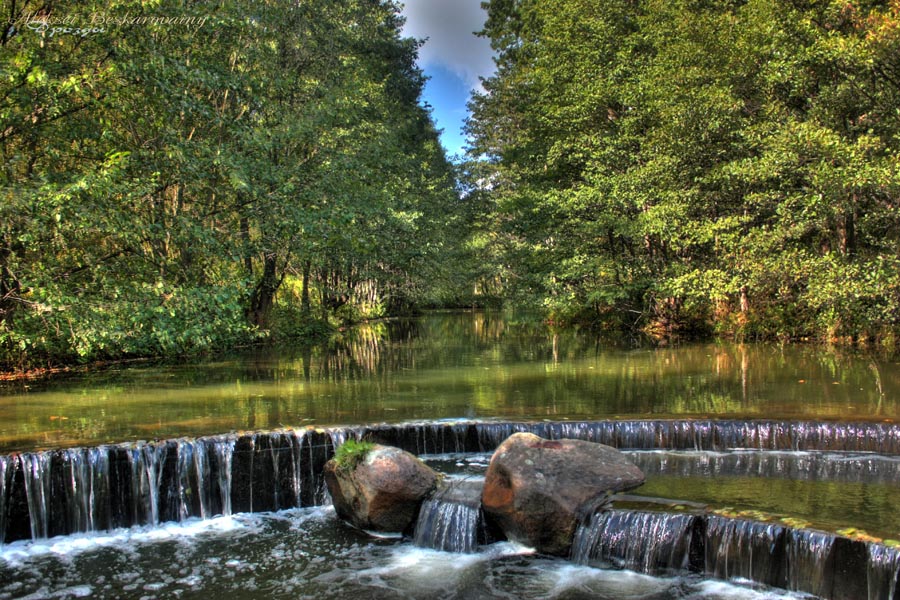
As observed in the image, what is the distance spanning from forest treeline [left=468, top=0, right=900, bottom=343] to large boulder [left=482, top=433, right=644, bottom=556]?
10287mm

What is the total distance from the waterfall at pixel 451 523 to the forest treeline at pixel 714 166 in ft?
37.6

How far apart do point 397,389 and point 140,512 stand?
6.49 metres

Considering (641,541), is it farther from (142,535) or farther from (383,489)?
(142,535)

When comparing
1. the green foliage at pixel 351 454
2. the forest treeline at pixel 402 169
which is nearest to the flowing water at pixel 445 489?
the green foliage at pixel 351 454

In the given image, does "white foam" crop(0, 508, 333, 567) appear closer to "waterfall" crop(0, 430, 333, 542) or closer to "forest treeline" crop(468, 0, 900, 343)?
"waterfall" crop(0, 430, 333, 542)

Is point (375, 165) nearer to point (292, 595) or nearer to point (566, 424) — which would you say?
point (566, 424)

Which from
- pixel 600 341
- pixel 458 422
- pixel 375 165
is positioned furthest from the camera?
pixel 375 165

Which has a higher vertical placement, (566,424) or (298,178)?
(298,178)

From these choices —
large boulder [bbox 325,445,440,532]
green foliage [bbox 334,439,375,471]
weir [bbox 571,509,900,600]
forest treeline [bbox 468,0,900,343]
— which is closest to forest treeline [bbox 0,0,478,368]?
green foliage [bbox 334,439,375,471]

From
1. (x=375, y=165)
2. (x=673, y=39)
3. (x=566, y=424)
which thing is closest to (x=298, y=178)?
(x=375, y=165)

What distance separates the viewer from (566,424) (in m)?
10.4

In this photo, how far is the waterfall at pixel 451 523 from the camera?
777 centimetres

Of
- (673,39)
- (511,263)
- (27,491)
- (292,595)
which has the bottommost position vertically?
(292,595)

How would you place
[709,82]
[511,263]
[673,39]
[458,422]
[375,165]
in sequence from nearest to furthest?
[458,422] → [709,82] → [673,39] → [375,165] → [511,263]
